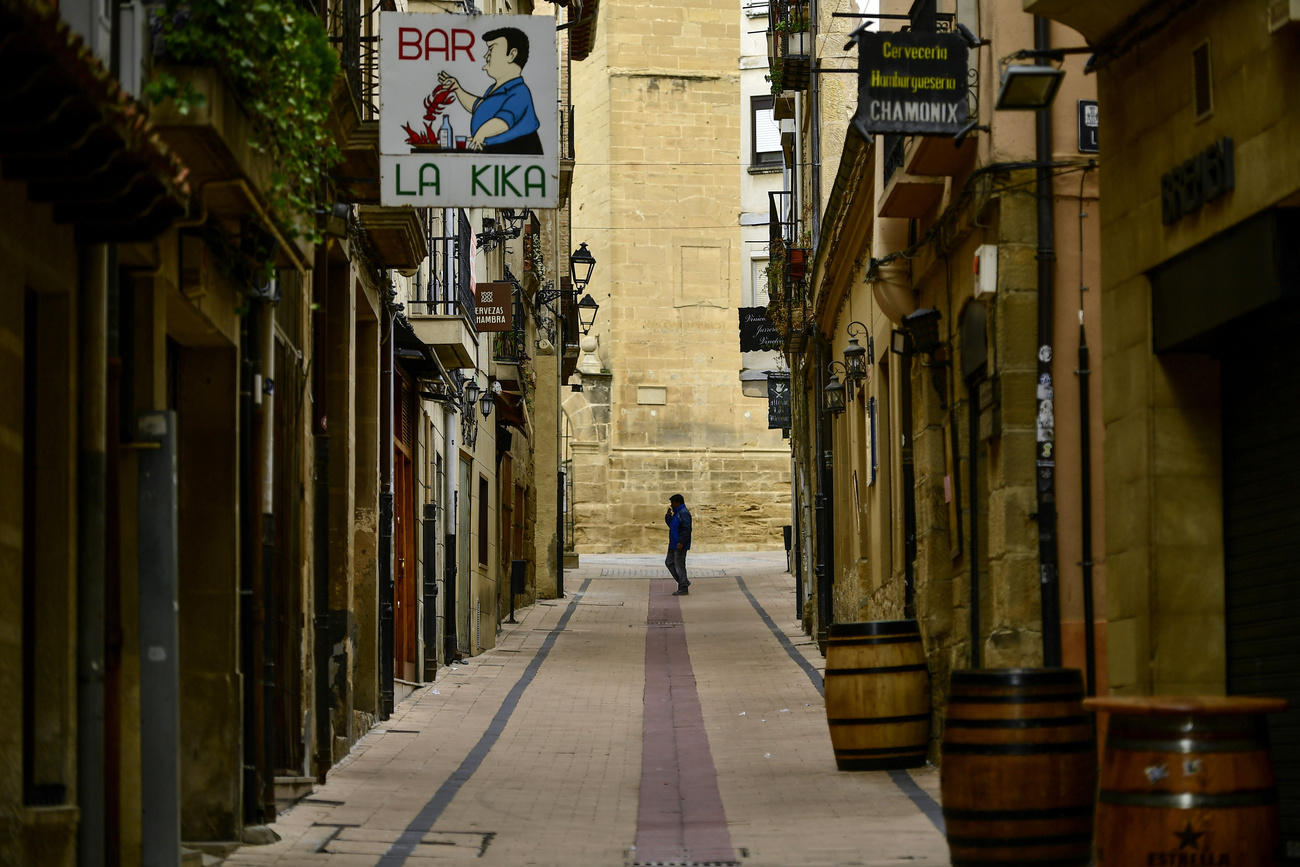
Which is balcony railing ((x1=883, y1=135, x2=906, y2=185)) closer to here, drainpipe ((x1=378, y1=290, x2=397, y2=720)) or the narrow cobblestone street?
the narrow cobblestone street

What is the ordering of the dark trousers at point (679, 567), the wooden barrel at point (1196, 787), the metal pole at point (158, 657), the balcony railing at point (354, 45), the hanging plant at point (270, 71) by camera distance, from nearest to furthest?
the wooden barrel at point (1196, 787) → the hanging plant at point (270, 71) → the metal pole at point (158, 657) → the balcony railing at point (354, 45) → the dark trousers at point (679, 567)

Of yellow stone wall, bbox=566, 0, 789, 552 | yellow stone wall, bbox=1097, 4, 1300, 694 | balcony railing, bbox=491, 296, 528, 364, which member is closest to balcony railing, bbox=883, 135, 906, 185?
yellow stone wall, bbox=1097, 4, 1300, 694

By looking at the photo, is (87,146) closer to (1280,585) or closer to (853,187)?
(1280,585)

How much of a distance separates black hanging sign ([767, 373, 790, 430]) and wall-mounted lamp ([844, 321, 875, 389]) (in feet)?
65.1

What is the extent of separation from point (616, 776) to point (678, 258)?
34.1 metres

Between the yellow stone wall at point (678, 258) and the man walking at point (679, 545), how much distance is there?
38.5ft

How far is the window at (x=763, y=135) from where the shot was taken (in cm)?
4551

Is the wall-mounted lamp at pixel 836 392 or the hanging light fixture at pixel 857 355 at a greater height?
the hanging light fixture at pixel 857 355

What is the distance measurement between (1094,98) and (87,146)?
6.69 metres

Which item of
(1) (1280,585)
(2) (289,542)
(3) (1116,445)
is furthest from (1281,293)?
(2) (289,542)

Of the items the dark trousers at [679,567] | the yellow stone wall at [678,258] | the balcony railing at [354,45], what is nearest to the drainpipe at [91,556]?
the balcony railing at [354,45]

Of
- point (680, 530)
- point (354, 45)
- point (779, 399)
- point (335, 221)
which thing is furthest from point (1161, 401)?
point (779, 399)

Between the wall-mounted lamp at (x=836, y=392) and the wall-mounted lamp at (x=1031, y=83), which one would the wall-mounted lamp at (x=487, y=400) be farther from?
the wall-mounted lamp at (x=1031, y=83)

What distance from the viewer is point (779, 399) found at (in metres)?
41.2
